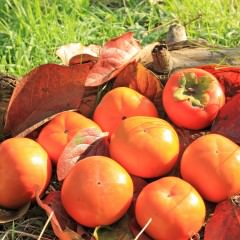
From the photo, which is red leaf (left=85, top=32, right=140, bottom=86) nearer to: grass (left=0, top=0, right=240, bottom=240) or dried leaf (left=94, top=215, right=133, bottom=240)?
dried leaf (left=94, top=215, right=133, bottom=240)

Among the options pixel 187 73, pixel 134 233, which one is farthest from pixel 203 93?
pixel 134 233

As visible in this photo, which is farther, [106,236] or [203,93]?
[203,93]

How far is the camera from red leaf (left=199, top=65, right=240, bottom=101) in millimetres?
1565

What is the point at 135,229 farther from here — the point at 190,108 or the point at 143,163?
the point at 190,108

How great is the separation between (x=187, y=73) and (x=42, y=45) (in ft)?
3.57

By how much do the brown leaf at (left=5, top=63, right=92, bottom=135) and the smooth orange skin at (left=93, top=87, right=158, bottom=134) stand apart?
0.27ft

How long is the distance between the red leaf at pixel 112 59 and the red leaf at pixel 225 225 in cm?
48

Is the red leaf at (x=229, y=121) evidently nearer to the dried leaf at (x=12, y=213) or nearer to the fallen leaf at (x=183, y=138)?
the fallen leaf at (x=183, y=138)

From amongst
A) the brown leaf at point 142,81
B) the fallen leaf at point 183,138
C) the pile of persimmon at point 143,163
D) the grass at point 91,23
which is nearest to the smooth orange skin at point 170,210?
the pile of persimmon at point 143,163

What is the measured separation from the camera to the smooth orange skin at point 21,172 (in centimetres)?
135

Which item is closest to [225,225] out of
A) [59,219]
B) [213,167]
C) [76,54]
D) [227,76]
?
[213,167]

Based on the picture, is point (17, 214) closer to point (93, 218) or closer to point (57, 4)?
point (93, 218)

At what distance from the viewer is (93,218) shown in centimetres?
128

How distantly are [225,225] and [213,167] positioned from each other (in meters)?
0.12
